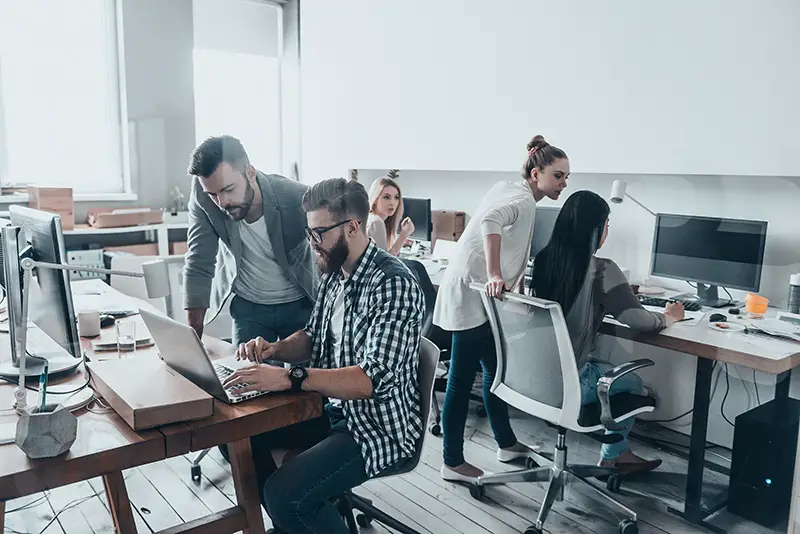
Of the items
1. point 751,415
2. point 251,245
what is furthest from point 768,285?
point 251,245

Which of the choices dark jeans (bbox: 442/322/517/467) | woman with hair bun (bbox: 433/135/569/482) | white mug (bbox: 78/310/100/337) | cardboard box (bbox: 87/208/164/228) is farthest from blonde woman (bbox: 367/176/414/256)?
cardboard box (bbox: 87/208/164/228)

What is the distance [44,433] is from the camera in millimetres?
1177

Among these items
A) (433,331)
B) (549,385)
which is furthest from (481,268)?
(433,331)

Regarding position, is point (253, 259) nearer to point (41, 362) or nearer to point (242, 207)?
point (242, 207)

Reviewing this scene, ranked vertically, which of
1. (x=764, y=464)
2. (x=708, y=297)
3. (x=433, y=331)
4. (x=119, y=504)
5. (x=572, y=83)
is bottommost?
(x=764, y=464)

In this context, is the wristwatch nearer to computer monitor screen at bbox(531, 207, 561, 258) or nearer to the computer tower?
computer monitor screen at bbox(531, 207, 561, 258)

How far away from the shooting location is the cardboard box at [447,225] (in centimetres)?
407

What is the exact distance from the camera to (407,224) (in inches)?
149

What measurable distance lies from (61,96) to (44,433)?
14.1ft

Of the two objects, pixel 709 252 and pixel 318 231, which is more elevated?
pixel 318 231

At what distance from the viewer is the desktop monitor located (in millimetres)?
2641

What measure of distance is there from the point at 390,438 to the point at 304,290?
85 centimetres

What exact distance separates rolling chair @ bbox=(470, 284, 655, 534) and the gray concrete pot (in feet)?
4.37

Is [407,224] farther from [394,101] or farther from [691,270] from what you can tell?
[691,270]
